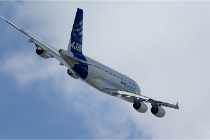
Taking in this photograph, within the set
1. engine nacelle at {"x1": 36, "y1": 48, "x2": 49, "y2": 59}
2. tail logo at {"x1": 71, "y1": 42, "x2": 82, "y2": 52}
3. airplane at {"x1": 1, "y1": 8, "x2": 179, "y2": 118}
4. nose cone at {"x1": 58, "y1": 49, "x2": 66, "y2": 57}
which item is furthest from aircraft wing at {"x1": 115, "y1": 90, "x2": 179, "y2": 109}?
engine nacelle at {"x1": 36, "y1": 48, "x2": 49, "y2": 59}

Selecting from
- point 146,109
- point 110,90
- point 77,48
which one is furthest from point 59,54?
point 146,109

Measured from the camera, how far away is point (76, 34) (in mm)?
67812

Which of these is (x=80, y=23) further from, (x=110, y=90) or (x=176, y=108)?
(x=176, y=108)

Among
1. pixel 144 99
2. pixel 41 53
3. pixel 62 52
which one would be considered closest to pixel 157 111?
pixel 144 99

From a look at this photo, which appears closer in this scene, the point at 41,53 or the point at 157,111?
the point at 157,111

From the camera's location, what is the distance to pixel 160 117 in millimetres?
71500

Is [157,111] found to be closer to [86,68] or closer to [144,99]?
[144,99]

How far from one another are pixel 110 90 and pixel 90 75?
3.87m

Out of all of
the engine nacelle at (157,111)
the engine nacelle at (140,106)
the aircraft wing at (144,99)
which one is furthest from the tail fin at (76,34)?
the engine nacelle at (157,111)

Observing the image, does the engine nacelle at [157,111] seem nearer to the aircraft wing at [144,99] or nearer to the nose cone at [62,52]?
the aircraft wing at [144,99]

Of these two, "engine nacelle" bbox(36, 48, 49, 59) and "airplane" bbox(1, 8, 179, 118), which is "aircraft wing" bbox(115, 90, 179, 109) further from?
"engine nacelle" bbox(36, 48, 49, 59)

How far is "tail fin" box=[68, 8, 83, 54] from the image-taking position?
67500 mm

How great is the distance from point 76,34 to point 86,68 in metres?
4.92

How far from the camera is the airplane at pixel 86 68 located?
67125mm
